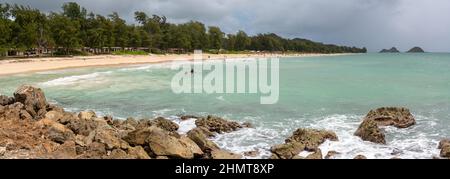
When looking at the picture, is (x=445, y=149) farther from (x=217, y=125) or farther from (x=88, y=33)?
(x=88, y=33)

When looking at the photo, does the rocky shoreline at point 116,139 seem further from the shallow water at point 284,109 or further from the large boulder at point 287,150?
the shallow water at point 284,109

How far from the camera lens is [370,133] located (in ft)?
48.3

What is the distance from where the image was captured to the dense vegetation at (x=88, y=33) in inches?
2613

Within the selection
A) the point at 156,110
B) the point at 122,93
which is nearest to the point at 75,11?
the point at 122,93

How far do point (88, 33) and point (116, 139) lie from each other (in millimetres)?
82266

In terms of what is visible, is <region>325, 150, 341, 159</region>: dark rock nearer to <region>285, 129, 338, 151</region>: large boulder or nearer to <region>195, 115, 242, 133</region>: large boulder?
<region>285, 129, 338, 151</region>: large boulder

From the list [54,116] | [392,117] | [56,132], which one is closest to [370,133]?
[392,117]

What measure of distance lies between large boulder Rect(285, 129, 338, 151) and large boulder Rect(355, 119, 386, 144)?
3.43ft

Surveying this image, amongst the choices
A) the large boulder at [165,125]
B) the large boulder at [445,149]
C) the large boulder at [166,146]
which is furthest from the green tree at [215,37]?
the large boulder at [166,146]

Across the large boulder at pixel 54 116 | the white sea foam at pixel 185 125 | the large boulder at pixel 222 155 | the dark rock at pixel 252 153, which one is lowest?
the dark rock at pixel 252 153

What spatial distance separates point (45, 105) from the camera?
57.7 ft
